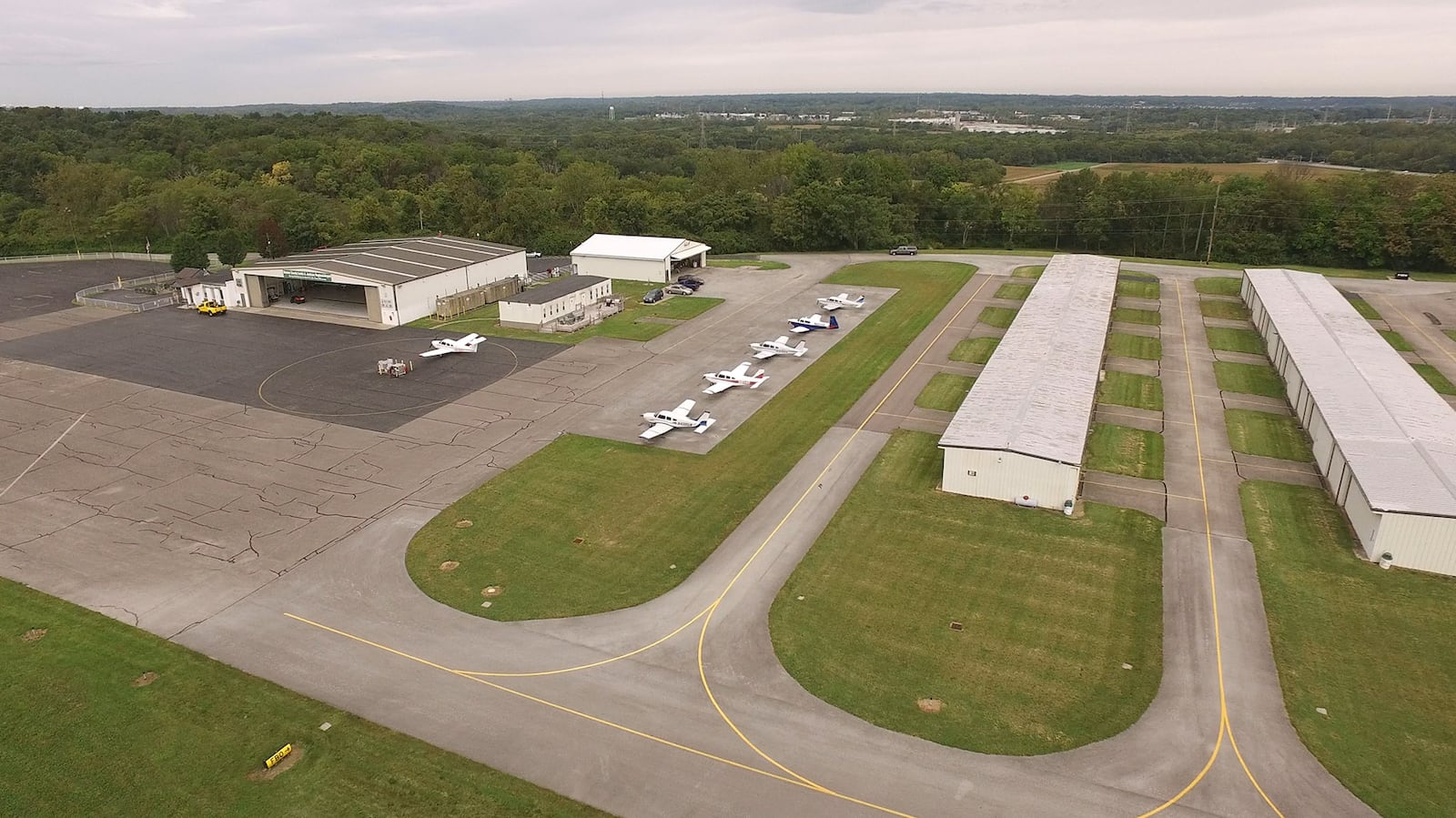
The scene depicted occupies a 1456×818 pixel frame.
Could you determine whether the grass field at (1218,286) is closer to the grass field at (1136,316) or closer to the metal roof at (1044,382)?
the grass field at (1136,316)

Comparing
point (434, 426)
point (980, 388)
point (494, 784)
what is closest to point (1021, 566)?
point (980, 388)

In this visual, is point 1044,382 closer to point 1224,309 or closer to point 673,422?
point 673,422

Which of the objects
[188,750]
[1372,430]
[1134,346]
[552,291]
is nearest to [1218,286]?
[1134,346]

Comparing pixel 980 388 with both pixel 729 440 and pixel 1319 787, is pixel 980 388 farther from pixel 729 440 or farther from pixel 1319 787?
pixel 1319 787

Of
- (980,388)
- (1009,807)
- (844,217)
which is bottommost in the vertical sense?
(1009,807)

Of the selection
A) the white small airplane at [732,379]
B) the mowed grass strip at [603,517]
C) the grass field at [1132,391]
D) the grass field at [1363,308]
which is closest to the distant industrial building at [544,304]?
the white small airplane at [732,379]

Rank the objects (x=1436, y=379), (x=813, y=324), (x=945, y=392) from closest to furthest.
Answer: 1. (x=945, y=392)
2. (x=1436, y=379)
3. (x=813, y=324)
